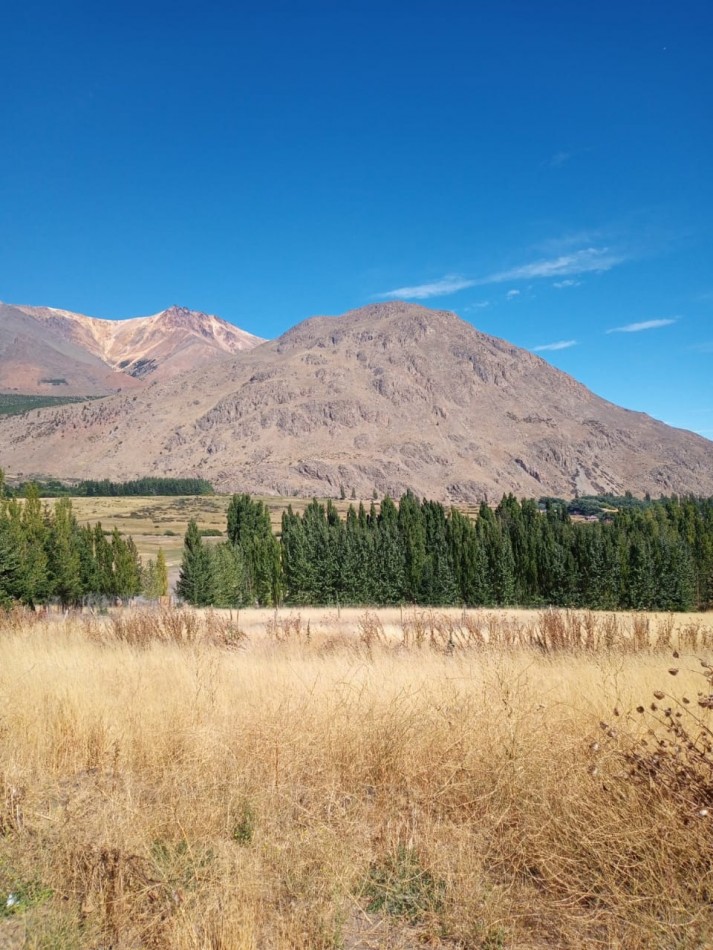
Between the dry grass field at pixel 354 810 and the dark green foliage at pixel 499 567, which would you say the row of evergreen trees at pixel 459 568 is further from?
the dry grass field at pixel 354 810

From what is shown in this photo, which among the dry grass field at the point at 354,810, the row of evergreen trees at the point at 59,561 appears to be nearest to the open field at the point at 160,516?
the row of evergreen trees at the point at 59,561

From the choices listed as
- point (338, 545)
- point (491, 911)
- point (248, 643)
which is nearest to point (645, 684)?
point (491, 911)

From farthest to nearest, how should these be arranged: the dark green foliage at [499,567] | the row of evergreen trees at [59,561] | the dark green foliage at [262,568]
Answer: the dark green foliage at [262,568] → the dark green foliage at [499,567] → the row of evergreen trees at [59,561]

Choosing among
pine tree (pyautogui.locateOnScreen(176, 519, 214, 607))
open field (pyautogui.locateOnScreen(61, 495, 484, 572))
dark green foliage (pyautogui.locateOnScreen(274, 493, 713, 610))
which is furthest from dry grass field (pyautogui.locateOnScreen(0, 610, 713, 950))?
open field (pyautogui.locateOnScreen(61, 495, 484, 572))

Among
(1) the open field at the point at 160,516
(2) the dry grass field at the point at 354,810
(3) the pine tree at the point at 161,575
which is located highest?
(1) the open field at the point at 160,516

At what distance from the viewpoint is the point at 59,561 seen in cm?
5081

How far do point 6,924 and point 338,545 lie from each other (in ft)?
212

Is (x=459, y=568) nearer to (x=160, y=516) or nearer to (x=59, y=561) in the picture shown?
(x=59, y=561)

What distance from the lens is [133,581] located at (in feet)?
201

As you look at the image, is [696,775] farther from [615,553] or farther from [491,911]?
[615,553]

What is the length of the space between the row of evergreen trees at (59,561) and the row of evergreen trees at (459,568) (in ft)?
18.7

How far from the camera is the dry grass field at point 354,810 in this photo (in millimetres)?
2770

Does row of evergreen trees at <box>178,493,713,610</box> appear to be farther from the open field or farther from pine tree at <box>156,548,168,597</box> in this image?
the open field

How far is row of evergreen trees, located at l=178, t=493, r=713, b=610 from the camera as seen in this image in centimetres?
6262
